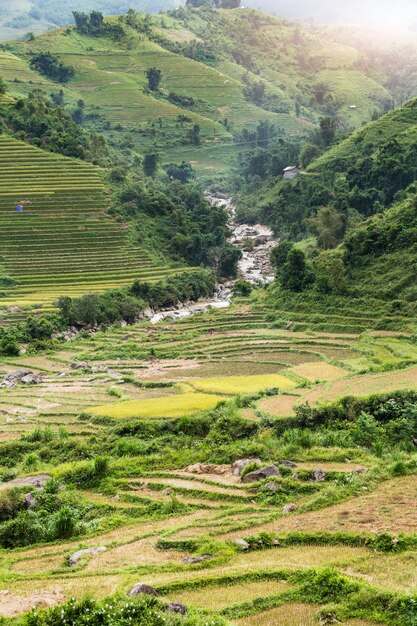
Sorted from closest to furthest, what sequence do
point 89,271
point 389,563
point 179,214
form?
point 389,563, point 89,271, point 179,214

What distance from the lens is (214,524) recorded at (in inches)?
578

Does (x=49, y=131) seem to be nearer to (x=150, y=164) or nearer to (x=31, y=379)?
(x=150, y=164)

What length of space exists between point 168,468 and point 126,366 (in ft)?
54.5

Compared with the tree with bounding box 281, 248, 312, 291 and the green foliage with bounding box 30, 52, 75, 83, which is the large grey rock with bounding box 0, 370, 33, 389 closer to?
the tree with bounding box 281, 248, 312, 291

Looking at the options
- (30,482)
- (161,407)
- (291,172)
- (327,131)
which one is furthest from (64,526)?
(327,131)

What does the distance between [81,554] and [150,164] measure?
75941mm

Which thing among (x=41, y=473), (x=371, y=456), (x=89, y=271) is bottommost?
(x=89, y=271)

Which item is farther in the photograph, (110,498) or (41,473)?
(41,473)

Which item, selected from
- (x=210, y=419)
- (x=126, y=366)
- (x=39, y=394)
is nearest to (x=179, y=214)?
(x=126, y=366)

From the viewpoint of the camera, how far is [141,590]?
10922mm

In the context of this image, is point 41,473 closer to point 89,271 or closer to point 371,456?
point 371,456

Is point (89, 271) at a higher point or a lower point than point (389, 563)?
lower

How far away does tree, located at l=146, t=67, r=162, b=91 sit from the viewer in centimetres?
11594

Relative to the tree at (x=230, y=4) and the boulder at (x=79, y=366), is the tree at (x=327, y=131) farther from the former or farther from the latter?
the tree at (x=230, y=4)
